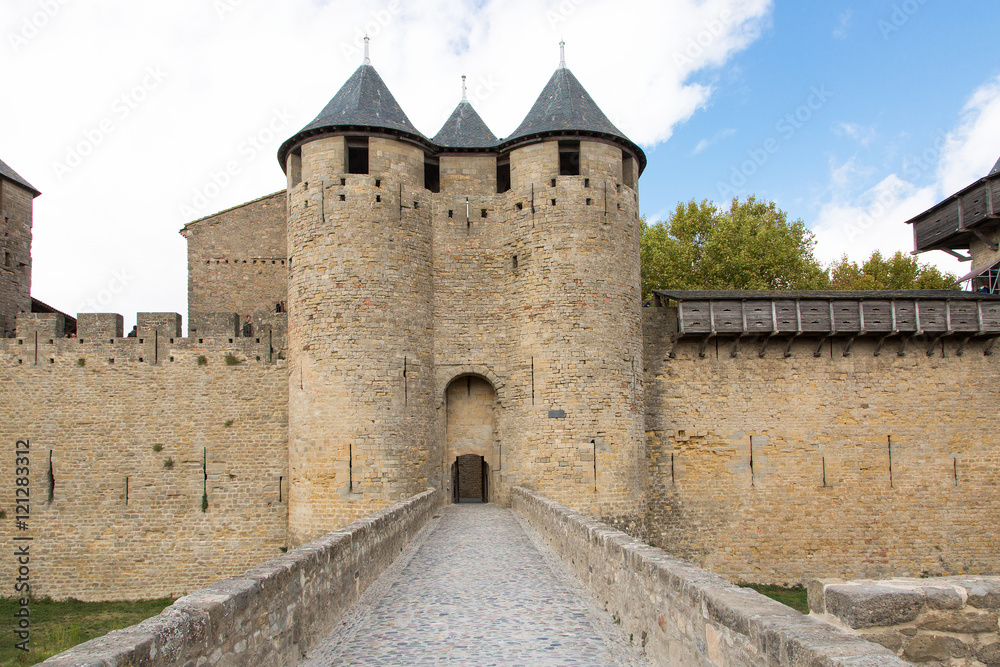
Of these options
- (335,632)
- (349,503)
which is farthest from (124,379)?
(335,632)

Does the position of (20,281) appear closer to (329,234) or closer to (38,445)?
(38,445)

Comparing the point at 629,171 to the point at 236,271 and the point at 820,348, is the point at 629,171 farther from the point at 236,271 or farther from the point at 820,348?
the point at 236,271

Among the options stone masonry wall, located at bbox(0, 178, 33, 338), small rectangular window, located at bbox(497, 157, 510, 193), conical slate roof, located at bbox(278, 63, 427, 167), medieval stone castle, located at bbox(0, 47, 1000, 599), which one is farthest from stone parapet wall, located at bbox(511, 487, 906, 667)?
stone masonry wall, located at bbox(0, 178, 33, 338)

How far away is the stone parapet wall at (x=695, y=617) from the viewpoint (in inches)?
122

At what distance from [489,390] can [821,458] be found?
7995mm

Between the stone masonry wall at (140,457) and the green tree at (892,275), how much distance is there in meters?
23.9

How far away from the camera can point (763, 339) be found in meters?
17.5

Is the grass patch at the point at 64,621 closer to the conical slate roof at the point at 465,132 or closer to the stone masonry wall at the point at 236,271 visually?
the stone masonry wall at the point at 236,271

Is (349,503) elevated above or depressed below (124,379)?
below

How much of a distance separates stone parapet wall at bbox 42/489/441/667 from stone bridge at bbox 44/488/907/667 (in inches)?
0.5

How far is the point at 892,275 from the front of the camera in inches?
1255

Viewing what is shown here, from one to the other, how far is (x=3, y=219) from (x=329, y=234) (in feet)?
26.9

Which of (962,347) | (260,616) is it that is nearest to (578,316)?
(962,347)

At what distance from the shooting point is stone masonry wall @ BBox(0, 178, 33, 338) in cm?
1714
